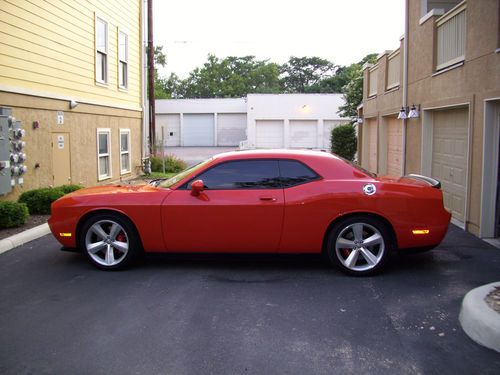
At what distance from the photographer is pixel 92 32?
15.3 m

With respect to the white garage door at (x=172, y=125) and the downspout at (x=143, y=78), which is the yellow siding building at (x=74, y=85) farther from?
the white garage door at (x=172, y=125)

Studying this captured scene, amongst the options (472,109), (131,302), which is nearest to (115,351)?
(131,302)

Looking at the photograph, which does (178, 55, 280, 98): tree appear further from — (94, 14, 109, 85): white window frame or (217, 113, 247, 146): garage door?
(94, 14, 109, 85): white window frame

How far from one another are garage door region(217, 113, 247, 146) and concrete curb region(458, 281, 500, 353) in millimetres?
46954

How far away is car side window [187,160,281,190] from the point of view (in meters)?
6.52

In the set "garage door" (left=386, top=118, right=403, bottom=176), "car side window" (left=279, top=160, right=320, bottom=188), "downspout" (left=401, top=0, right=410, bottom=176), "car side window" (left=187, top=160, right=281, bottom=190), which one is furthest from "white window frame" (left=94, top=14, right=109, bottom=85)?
"car side window" (left=279, top=160, right=320, bottom=188)

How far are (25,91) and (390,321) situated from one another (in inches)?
368

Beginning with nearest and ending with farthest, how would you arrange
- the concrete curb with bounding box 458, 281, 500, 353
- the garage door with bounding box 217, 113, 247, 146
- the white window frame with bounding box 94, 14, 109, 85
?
the concrete curb with bounding box 458, 281, 500, 353 < the white window frame with bounding box 94, 14, 109, 85 < the garage door with bounding box 217, 113, 247, 146

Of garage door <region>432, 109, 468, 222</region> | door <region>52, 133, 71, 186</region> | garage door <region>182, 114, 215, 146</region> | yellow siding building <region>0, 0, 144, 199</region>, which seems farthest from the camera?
garage door <region>182, 114, 215, 146</region>

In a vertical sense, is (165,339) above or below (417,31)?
below

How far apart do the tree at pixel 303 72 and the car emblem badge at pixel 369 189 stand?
243 feet

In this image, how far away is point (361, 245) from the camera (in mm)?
6270

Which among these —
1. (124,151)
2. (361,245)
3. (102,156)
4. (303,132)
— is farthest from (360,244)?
(303,132)

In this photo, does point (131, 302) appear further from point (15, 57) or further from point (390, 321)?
point (15, 57)
